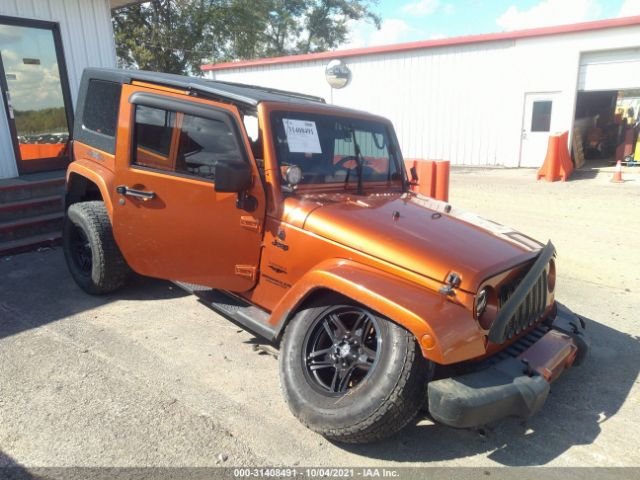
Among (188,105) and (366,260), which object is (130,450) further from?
(188,105)

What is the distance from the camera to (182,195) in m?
3.43

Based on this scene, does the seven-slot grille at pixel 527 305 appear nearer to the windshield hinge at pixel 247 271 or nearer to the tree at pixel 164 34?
the windshield hinge at pixel 247 271

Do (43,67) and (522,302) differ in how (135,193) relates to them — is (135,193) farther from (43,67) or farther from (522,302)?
(43,67)

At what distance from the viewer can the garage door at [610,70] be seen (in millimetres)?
12469

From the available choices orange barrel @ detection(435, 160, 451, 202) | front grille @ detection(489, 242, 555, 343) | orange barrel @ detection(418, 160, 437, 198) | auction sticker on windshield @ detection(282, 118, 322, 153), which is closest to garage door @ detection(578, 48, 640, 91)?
orange barrel @ detection(435, 160, 451, 202)

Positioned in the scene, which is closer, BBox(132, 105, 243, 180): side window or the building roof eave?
BBox(132, 105, 243, 180): side window

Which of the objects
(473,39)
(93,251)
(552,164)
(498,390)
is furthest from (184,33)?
(498,390)

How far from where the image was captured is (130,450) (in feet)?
8.25

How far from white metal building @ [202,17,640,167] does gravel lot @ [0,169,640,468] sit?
10266 millimetres

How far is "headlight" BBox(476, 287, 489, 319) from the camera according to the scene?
8.22ft

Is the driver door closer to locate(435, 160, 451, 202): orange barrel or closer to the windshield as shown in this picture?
the windshield

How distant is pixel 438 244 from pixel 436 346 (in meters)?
0.72

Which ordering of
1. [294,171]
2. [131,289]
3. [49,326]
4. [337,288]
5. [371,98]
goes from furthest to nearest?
[371,98]
[131,289]
[49,326]
[294,171]
[337,288]

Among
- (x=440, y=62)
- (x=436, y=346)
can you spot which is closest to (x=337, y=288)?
(x=436, y=346)
